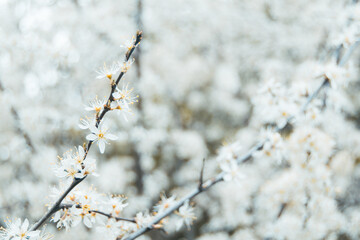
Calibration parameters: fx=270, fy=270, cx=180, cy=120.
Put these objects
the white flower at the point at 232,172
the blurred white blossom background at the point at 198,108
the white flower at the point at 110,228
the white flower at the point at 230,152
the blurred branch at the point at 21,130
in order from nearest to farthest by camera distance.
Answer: the white flower at the point at 110,228, the white flower at the point at 232,172, the white flower at the point at 230,152, the blurred white blossom background at the point at 198,108, the blurred branch at the point at 21,130

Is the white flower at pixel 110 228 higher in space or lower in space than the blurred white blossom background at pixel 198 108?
lower

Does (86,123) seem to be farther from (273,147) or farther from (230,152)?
(273,147)

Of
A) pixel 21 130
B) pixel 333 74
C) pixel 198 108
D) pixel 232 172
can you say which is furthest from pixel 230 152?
pixel 198 108

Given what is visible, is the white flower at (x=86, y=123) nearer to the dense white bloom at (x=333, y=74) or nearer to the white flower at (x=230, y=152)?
the white flower at (x=230, y=152)

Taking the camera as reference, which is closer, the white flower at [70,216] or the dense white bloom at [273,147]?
the white flower at [70,216]

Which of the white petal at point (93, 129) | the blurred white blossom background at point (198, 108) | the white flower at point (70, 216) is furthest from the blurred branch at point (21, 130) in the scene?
the white petal at point (93, 129)

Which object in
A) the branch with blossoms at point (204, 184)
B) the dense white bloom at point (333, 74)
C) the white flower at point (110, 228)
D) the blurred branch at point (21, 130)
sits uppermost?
the blurred branch at point (21, 130)

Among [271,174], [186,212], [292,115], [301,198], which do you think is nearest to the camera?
[186,212]

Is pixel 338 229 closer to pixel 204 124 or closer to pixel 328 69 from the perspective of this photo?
pixel 328 69

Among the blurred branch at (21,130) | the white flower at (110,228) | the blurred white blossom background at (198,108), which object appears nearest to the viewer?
the white flower at (110,228)

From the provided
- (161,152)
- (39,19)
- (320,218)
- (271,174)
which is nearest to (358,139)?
(271,174)
